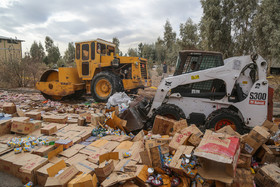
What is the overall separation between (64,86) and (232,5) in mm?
12274

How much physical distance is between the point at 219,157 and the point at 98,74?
586 centimetres

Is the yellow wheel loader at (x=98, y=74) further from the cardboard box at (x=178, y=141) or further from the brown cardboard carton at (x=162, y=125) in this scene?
the cardboard box at (x=178, y=141)

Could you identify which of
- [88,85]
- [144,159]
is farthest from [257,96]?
[88,85]

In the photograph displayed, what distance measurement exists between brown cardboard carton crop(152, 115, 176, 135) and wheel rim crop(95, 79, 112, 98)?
3573 mm

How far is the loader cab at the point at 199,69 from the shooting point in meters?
4.12

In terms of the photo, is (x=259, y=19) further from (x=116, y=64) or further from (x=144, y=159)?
(x=144, y=159)

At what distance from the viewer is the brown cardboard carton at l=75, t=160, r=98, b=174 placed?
2580 millimetres

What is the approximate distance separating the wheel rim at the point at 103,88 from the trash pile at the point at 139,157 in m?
3.18

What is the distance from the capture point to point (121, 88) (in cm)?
693

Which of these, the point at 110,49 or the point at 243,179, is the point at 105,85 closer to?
the point at 110,49

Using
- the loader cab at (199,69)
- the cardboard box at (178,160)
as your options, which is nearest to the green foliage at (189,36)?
the loader cab at (199,69)

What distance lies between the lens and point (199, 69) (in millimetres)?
4254

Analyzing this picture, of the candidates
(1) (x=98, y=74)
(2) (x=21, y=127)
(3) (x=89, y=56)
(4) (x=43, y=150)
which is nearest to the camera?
(4) (x=43, y=150)

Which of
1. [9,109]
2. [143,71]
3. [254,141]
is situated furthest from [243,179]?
[143,71]
